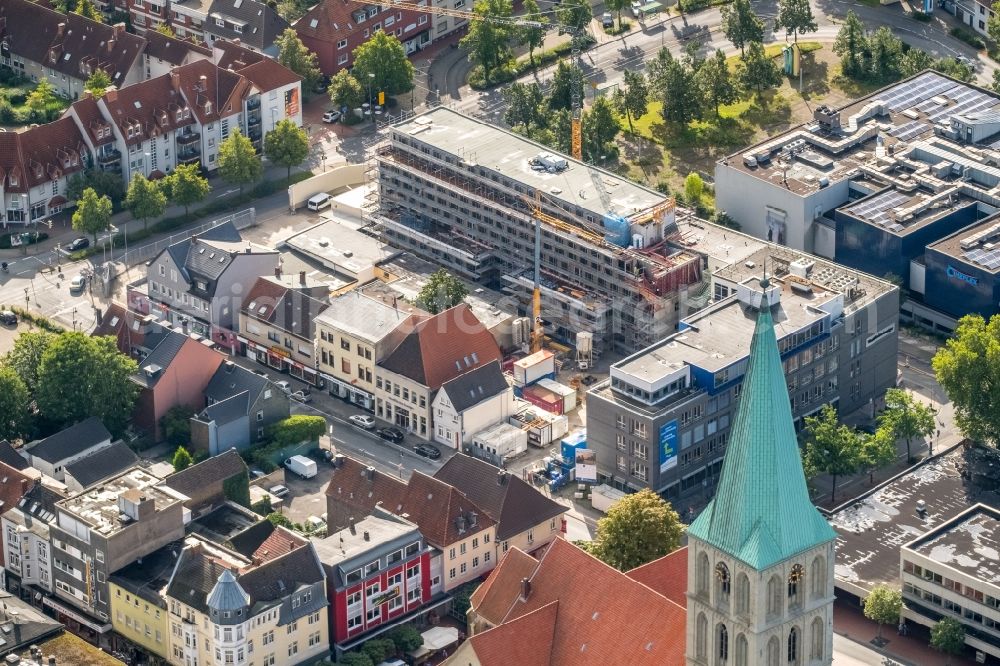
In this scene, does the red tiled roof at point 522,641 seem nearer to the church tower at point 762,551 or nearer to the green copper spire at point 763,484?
the church tower at point 762,551

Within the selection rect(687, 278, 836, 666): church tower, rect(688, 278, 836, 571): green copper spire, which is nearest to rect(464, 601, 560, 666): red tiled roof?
rect(687, 278, 836, 666): church tower

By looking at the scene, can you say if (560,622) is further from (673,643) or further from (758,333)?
(758,333)

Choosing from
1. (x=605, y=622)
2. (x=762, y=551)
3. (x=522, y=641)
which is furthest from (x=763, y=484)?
(x=522, y=641)

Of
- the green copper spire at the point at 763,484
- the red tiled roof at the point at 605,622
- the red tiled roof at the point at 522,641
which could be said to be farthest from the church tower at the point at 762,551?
the red tiled roof at the point at 522,641

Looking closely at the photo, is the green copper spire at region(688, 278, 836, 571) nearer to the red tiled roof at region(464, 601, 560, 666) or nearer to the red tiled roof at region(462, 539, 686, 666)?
the red tiled roof at region(462, 539, 686, 666)

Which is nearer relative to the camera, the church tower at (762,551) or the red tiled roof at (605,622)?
the church tower at (762,551)

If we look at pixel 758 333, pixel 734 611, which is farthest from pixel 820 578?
pixel 758 333

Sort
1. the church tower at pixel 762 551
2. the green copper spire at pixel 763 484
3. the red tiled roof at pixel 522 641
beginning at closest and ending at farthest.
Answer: the green copper spire at pixel 763 484, the church tower at pixel 762 551, the red tiled roof at pixel 522 641

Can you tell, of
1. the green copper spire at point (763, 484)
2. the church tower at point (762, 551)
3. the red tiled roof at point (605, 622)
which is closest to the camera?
the green copper spire at point (763, 484)
